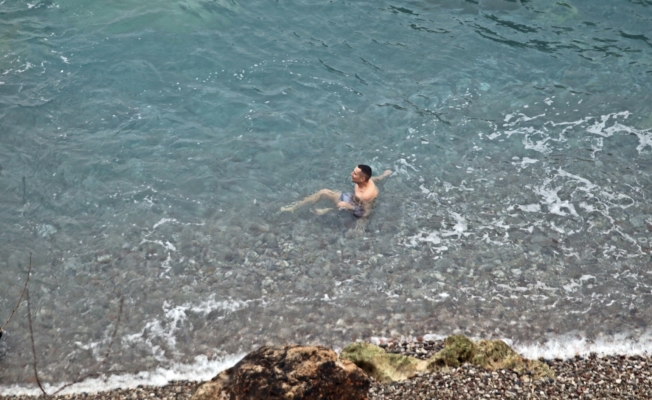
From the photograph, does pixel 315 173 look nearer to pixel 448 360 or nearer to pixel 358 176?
pixel 358 176

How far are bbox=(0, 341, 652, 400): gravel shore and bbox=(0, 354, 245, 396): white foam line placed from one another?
0.13 m

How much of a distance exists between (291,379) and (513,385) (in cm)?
332

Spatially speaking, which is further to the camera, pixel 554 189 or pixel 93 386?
pixel 554 189

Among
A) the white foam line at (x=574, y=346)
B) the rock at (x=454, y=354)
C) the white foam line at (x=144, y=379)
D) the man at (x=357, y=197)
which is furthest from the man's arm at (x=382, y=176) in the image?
the white foam line at (x=144, y=379)

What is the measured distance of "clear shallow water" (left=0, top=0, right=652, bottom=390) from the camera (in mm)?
10117

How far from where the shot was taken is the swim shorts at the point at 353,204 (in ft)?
40.1

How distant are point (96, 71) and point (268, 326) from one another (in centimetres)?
929

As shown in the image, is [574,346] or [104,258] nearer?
[574,346]

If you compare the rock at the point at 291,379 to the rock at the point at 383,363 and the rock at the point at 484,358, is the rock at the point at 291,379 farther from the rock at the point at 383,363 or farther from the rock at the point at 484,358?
the rock at the point at 484,358

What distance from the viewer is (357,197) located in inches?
488

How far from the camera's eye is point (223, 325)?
9.98m

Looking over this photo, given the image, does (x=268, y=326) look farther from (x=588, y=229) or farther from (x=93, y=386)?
(x=588, y=229)

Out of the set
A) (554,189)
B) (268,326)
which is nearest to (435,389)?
(268,326)

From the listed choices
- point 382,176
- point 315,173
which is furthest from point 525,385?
point 315,173
